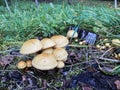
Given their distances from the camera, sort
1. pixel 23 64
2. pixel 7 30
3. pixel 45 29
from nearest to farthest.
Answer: pixel 23 64
pixel 45 29
pixel 7 30

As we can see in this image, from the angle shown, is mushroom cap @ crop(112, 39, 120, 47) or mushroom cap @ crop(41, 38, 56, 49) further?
mushroom cap @ crop(112, 39, 120, 47)

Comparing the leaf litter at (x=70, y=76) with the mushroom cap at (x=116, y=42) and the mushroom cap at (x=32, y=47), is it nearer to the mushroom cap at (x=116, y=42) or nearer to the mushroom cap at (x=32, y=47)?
the mushroom cap at (x=116, y=42)

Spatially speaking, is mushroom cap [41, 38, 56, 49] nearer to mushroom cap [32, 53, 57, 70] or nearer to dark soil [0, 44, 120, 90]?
mushroom cap [32, 53, 57, 70]

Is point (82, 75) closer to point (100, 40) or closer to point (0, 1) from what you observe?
point (100, 40)

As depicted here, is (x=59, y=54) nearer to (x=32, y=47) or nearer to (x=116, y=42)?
(x=32, y=47)

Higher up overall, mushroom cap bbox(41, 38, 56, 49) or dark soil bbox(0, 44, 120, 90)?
mushroom cap bbox(41, 38, 56, 49)

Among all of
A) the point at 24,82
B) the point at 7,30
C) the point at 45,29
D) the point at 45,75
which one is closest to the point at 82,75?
the point at 45,75

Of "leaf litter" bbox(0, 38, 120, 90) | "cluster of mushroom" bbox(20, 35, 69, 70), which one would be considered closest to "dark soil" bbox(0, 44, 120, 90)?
"leaf litter" bbox(0, 38, 120, 90)

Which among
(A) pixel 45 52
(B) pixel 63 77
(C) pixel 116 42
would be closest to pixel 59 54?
(A) pixel 45 52
